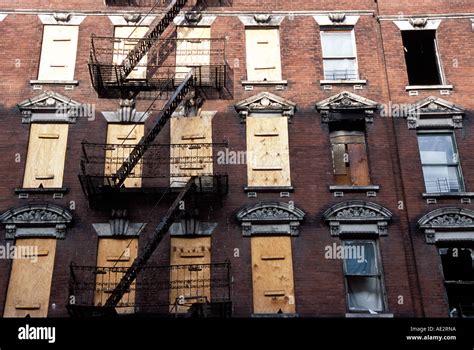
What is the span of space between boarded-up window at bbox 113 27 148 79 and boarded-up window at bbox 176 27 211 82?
97 cm

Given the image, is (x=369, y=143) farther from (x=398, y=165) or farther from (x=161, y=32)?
(x=161, y=32)

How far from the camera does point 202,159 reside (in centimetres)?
1602

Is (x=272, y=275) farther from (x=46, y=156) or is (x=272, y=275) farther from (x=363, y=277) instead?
(x=46, y=156)

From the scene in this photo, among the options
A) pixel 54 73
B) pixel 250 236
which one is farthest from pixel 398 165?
pixel 54 73

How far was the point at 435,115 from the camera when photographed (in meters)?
16.7

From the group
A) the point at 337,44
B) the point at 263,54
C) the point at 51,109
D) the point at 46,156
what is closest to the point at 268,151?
the point at 263,54

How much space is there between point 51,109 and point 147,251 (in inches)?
204

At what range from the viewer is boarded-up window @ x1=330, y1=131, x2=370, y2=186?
16.3m

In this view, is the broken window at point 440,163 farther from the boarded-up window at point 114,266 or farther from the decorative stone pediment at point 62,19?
the decorative stone pediment at point 62,19

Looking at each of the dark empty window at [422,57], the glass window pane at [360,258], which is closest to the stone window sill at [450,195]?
the glass window pane at [360,258]

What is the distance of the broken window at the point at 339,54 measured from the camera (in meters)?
17.7

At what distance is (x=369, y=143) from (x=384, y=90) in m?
1.73

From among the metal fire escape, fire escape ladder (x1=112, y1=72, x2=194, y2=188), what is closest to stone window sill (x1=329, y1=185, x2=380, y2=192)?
the metal fire escape

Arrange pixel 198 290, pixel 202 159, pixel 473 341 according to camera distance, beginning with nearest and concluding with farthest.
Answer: pixel 473 341
pixel 198 290
pixel 202 159
